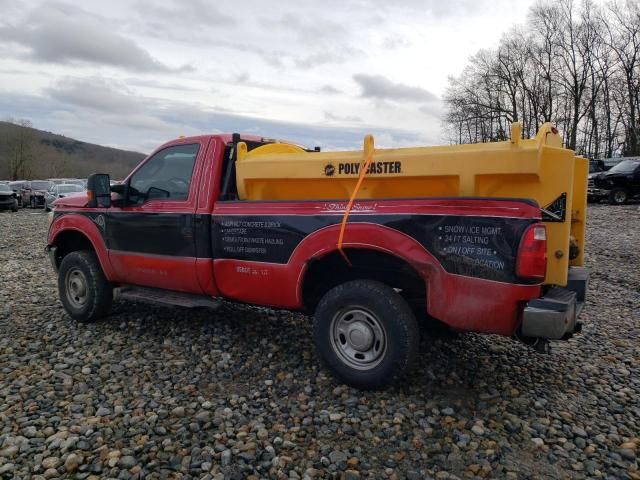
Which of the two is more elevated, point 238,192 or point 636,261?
point 238,192

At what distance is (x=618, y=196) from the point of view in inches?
805

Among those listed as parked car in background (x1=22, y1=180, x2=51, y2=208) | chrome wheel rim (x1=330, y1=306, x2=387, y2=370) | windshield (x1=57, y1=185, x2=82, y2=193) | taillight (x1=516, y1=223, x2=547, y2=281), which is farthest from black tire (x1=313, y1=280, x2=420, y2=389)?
parked car in background (x1=22, y1=180, x2=51, y2=208)

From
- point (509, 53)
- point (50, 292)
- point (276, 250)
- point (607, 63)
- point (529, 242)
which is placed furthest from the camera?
point (509, 53)

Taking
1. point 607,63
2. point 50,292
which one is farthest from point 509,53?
point 50,292

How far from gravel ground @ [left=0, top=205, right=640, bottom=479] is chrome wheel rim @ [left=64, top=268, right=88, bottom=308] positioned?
0.30 metres

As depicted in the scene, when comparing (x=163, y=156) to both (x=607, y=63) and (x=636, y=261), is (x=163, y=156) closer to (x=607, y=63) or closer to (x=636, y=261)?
(x=636, y=261)

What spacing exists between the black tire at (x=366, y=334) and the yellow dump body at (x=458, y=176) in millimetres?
819

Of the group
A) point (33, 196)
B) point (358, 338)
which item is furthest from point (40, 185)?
point (358, 338)

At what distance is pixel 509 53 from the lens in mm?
46875

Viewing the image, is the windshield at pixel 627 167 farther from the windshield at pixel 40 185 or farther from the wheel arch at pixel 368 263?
the windshield at pixel 40 185

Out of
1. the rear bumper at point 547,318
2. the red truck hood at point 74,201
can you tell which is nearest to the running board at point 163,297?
the red truck hood at point 74,201

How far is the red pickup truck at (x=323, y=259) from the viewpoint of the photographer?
132 inches

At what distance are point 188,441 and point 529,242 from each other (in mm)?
2556

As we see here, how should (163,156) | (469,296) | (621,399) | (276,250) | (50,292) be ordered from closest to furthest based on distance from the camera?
(469,296) → (621,399) → (276,250) → (163,156) → (50,292)
